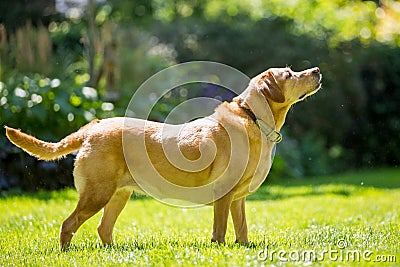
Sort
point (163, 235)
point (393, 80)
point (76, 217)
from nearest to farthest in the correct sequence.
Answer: point (76, 217) → point (163, 235) → point (393, 80)

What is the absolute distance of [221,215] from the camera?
512 centimetres

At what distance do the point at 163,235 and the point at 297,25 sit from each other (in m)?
9.88

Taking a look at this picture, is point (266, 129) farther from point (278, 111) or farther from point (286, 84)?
point (286, 84)

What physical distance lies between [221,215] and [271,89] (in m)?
1.11

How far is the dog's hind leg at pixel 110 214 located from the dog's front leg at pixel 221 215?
870 millimetres

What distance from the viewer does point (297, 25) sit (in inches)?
589

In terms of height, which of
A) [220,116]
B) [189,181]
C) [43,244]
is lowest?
[43,244]

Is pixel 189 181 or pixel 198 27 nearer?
pixel 189 181

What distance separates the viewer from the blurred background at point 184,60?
31.7 ft

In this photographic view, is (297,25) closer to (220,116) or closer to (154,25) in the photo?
(154,25)

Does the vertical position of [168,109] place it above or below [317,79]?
below

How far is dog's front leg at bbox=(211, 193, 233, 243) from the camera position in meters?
5.10

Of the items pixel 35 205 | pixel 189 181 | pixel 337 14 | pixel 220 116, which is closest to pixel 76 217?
pixel 189 181

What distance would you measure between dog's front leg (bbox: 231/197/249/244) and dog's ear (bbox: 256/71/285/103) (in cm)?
88
